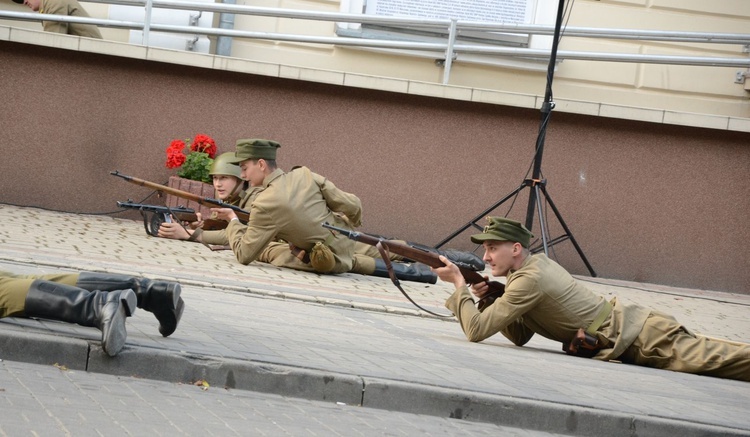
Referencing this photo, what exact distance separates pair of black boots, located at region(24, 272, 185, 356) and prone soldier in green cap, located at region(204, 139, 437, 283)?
4.72m

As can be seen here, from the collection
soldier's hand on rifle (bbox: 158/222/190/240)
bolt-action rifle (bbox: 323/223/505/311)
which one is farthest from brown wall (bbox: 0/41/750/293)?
bolt-action rifle (bbox: 323/223/505/311)

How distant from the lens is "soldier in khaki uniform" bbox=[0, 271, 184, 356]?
5926 mm

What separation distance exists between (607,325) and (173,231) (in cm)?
573

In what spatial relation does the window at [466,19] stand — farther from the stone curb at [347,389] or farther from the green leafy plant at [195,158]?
the stone curb at [347,389]

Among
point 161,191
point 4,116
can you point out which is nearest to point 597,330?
point 161,191

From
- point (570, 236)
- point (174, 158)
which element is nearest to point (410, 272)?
point (570, 236)

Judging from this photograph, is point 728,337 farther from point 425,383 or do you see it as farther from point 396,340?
point 425,383

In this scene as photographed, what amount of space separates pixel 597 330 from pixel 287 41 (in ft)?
26.5

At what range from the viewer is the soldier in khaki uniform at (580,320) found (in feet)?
26.9

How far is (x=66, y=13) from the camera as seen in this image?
14.9 m

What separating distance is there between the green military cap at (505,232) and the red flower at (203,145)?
6.84 meters

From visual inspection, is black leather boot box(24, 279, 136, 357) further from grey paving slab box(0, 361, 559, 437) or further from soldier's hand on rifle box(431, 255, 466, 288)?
soldier's hand on rifle box(431, 255, 466, 288)

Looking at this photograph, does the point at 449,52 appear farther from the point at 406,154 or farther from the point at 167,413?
the point at 167,413

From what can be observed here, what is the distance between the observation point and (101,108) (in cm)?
1487
